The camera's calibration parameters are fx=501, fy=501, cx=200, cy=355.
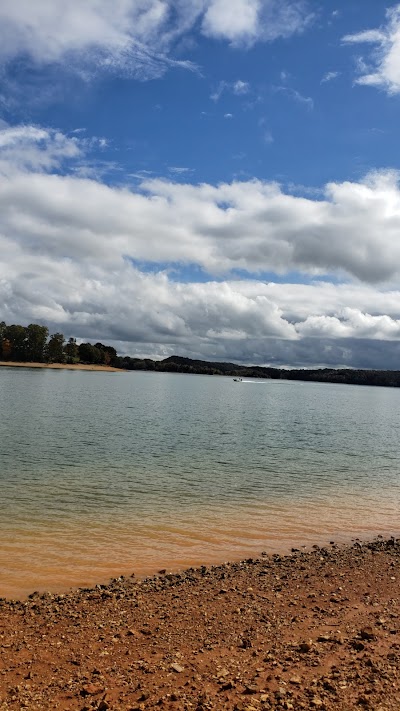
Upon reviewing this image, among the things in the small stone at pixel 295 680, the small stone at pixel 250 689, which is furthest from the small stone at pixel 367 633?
the small stone at pixel 250 689

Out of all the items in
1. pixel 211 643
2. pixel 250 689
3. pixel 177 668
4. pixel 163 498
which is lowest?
pixel 163 498

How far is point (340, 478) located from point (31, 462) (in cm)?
1772

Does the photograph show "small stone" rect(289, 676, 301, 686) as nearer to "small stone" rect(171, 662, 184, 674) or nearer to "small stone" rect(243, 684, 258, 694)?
"small stone" rect(243, 684, 258, 694)

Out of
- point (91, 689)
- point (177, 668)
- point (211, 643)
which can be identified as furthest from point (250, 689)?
point (91, 689)

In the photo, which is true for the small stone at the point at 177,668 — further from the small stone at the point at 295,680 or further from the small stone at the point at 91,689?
the small stone at the point at 295,680

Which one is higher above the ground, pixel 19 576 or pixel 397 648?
pixel 397 648

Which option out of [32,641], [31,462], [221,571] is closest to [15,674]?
[32,641]

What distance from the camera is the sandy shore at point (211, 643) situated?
732cm

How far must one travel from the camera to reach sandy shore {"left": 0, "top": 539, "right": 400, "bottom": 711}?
732 centimetres

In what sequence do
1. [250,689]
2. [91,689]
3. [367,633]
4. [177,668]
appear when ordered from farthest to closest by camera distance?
[367,633], [177,668], [91,689], [250,689]

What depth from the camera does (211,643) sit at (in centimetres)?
912

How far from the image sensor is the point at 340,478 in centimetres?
2956

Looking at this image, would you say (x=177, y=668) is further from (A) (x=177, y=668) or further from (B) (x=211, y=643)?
(B) (x=211, y=643)

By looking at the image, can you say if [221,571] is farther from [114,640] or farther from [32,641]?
[32,641]
